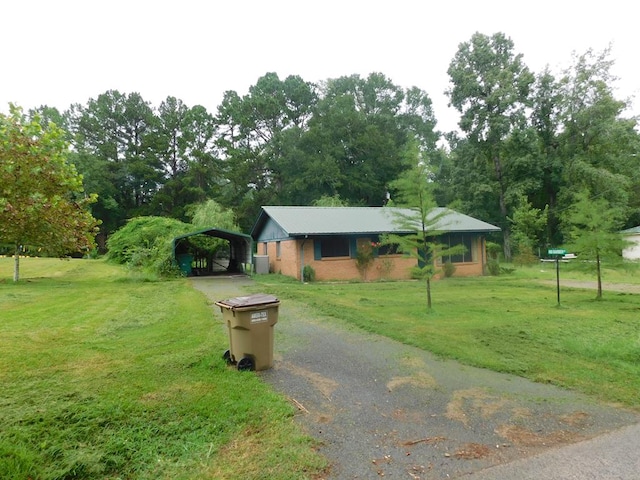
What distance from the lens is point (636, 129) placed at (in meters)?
33.5

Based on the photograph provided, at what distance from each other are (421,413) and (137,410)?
116 inches

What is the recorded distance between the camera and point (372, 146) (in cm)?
4094

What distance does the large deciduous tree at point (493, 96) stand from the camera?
32531mm

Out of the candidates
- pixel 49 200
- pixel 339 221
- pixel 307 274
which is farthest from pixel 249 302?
pixel 339 221

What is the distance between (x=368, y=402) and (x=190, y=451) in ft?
6.49

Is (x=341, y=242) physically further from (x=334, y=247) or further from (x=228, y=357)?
(x=228, y=357)

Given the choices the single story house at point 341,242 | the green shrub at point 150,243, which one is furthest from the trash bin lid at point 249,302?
the green shrub at point 150,243

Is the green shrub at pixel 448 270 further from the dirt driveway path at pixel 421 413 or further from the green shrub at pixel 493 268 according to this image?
the dirt driveway path at pixel 421 413

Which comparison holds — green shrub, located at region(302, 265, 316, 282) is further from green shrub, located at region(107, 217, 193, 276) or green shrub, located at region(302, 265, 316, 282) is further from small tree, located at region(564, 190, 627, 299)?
small tree, located at region(564, 190, 627, 299)

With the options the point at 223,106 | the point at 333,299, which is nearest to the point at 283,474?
the point at 333,299

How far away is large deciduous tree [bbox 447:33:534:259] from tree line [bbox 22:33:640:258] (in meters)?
0.11

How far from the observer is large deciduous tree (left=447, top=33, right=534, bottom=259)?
32531 mm

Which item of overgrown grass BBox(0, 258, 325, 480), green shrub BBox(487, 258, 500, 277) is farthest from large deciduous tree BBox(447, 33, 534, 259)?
overgrown grass BBox(0, 258, 325, 480)

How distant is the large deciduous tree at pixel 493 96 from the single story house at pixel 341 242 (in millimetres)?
13893
